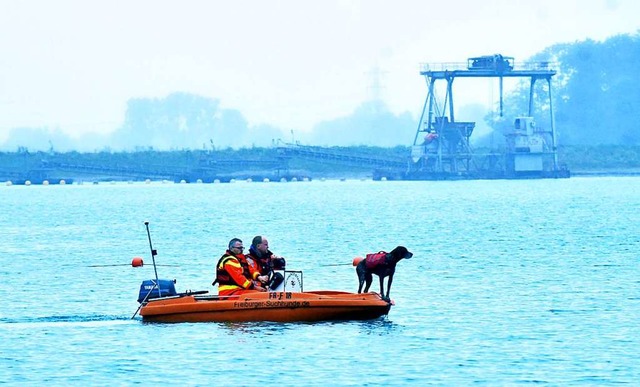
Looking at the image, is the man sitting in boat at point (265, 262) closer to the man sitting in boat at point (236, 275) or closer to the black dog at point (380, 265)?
the man sitting in boat at point (236, 275)

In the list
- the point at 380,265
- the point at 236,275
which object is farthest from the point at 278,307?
the point at 380,265

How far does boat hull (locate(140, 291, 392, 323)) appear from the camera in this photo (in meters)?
31.8

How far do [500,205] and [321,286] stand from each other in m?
76.7

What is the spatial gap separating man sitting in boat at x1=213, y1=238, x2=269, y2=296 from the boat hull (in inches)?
9.0

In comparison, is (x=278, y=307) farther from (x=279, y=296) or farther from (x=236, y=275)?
(x=236, y=275)

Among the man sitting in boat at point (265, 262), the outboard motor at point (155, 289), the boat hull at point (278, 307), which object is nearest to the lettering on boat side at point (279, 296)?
the boat hull at point (278, 307)

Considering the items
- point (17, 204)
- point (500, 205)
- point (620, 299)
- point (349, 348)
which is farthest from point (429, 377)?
point (17, 204)

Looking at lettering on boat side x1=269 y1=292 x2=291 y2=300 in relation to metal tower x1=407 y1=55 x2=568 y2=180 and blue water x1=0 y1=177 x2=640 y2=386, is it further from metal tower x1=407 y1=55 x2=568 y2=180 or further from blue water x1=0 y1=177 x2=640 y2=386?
metal tower x1=407 y1=55 x2=568 y2=180

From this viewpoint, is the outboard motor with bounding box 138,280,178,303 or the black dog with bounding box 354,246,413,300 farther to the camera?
the outboard motor with bounding box 138,280,178,303

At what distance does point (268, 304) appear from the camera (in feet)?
105

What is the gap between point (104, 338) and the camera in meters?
32.3

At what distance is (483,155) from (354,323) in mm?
160509

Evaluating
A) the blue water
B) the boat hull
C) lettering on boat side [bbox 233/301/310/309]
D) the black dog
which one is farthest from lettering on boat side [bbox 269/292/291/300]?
the black dog

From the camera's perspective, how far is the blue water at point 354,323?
91.4 ft
